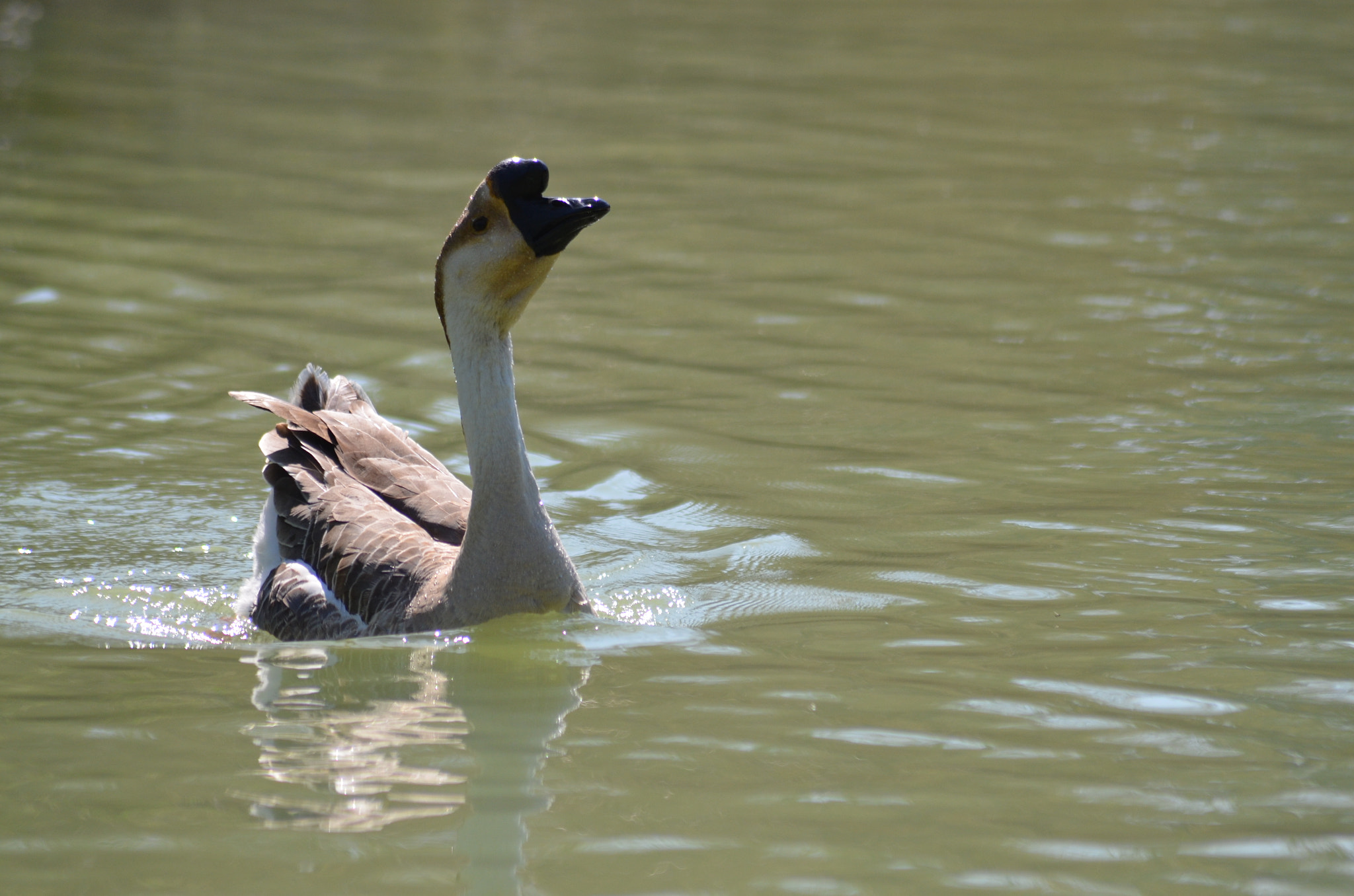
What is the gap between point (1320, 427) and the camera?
893 centimetres

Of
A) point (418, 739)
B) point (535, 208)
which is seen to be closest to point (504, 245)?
point (535, 208)

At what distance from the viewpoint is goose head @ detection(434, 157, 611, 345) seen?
6.22 m

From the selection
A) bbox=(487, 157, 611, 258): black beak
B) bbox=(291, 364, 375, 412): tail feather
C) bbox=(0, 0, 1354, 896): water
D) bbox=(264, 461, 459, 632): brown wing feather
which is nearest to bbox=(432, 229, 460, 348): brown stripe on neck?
bbox=(487, 157, 611, 258): black beak

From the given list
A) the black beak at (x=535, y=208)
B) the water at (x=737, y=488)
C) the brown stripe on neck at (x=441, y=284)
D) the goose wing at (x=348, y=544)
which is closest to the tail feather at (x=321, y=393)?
the goose wing at (x=348, y=544)

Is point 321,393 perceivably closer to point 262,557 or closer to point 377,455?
point 377,455

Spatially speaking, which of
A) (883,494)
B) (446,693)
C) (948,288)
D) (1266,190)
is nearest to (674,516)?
(883,494)

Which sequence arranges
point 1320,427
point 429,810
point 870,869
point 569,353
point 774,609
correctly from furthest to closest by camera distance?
point 569,353, point 1320,427, point 774,609, point 429,810, point 870,869

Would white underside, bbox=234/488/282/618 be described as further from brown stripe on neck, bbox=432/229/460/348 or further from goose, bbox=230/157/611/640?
brown stripe on neck, bbox=432/229/460/348

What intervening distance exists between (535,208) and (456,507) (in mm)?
1765

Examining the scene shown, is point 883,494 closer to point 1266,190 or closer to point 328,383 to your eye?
point 328,383

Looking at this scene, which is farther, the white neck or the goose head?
the white neck

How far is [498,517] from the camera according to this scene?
643 cm

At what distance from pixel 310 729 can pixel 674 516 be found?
3090 millimetres

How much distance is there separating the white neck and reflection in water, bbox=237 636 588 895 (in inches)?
8.3
